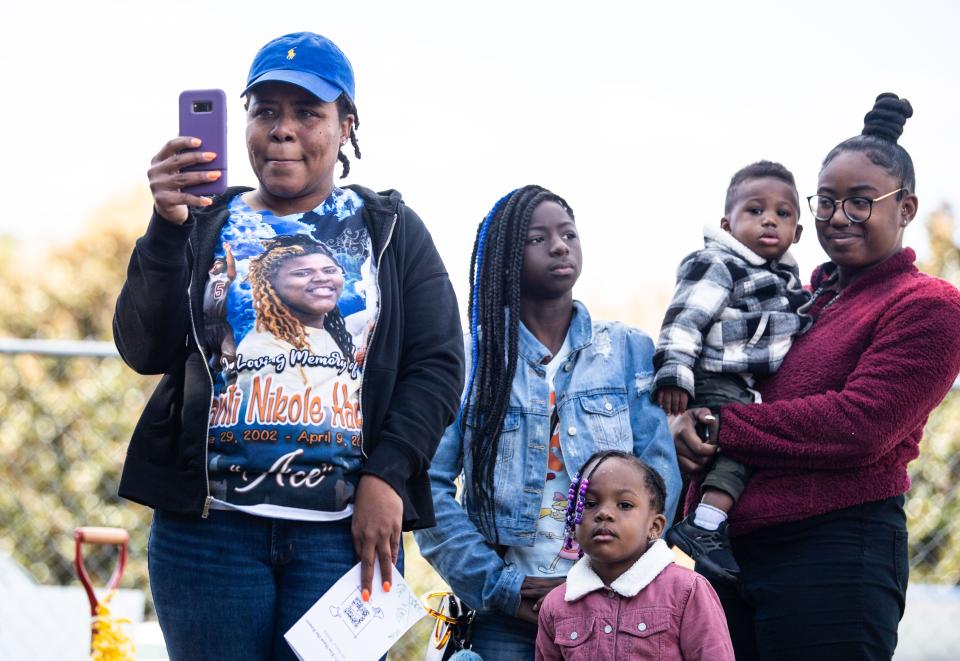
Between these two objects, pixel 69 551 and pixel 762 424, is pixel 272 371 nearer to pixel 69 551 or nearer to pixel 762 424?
pixel 762 424

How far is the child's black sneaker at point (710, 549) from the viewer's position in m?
2.99

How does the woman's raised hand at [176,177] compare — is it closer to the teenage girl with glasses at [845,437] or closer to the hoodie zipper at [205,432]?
the hoodie zipper at [205,432]

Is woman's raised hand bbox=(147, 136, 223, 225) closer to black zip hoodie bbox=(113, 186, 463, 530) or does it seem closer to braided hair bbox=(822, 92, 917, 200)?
black zip hoodie bbox=(113, 186, 463, 530)

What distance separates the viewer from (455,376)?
275cm

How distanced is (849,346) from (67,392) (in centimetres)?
463

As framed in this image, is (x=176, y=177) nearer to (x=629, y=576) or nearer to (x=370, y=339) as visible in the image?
(x=370, y=339)

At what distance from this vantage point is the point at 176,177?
2514mm

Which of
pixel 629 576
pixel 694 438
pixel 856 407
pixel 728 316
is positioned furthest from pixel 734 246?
pixel 629 576

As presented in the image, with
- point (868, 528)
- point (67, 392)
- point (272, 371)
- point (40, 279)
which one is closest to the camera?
point (272, 371)

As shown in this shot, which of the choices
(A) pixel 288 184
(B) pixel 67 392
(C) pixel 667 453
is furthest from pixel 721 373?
(B) pixel 67 392

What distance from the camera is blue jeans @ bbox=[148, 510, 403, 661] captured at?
8.13 feet

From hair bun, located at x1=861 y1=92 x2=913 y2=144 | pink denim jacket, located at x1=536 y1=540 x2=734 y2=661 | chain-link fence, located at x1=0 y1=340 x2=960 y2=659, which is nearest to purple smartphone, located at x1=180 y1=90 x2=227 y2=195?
pink denim jacket, located at x1=536 y1=540 x2=734 y2=661

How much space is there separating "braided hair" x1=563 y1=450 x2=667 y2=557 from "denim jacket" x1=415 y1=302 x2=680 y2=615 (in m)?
0.17

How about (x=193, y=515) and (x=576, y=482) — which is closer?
(x=193, y=515)
